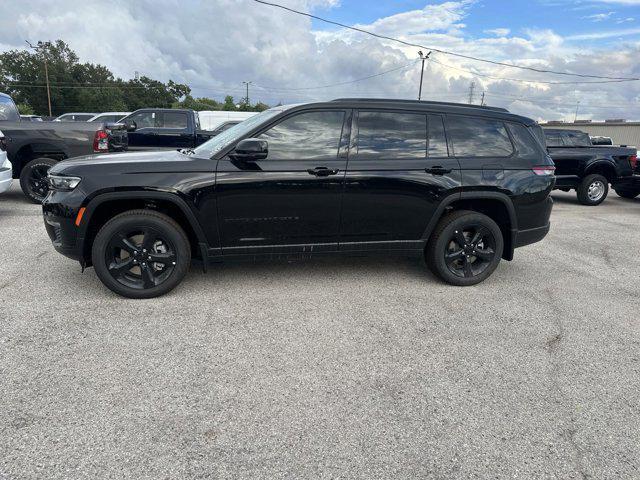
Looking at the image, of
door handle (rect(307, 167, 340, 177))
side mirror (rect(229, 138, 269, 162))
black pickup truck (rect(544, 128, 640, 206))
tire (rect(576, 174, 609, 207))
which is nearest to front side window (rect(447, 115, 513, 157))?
door handle (rect(307, 167, 340, 177))

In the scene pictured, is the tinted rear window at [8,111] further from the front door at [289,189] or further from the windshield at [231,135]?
the front door at [289,189]

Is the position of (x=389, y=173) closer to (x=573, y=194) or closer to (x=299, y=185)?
(x=299, y=185)

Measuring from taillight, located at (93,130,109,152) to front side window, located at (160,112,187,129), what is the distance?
3641mm

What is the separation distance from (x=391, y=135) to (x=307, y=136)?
81 centimetres

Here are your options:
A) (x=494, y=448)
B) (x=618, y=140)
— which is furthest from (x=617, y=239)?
(x=618, y=140)

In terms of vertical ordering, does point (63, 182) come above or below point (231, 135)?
below

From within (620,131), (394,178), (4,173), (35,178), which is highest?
(620,131)

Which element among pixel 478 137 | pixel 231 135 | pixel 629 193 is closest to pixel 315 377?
pixel 231 135

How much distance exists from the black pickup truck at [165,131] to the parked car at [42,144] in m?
2.70

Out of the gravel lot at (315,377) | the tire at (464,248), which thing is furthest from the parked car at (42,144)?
the tire at (464,248)

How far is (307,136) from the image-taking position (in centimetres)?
408

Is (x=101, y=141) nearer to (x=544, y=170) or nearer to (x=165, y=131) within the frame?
(x=165, y=131)

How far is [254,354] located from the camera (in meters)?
3.11

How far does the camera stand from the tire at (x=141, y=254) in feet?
12.5
